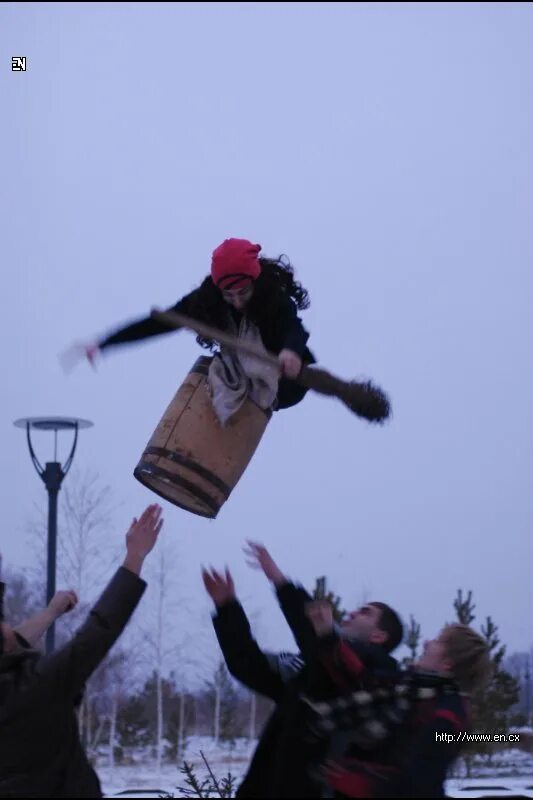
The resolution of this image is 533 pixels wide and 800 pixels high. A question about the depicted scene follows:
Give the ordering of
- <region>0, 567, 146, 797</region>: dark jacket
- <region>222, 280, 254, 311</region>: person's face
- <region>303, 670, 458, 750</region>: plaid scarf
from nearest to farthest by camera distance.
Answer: <region>0, 567, 146, 797</region>: dark jacket, <region>303, 670, 458, 750</region>: plaid scarf, <region>222, 280, 254, 311</region>: person's face

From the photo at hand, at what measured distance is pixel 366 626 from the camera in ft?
15.2

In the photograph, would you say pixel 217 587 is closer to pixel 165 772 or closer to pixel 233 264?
pixel 233 264

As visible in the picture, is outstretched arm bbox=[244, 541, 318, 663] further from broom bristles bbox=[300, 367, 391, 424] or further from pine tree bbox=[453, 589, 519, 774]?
pine tree bbox=[453, 589, 519, 774]

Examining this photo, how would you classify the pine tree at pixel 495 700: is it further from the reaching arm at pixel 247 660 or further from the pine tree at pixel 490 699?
the reaching arm at pixel 247 660

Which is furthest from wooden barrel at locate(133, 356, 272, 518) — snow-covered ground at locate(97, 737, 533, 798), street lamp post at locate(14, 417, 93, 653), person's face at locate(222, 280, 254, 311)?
snow-covered ground at locate(97, 737, 533, 798)

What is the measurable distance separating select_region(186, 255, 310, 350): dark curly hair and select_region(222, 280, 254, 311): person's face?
2cm

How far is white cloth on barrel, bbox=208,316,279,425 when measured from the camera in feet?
14.8

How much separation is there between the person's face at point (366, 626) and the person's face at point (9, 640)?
1420 mm

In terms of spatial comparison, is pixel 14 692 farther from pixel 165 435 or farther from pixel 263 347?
pixel 263 347

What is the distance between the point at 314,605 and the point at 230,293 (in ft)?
4.41

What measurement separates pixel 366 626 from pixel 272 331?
1313 millimetres

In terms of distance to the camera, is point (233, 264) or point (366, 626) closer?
point (233, 264)

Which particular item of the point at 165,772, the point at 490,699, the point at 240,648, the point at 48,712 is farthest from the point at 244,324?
the point at 165,772

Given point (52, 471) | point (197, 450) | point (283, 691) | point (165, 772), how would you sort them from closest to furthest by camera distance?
point (283, 691) < point (197, 450) < point (52, 471) < point (165, 772)
